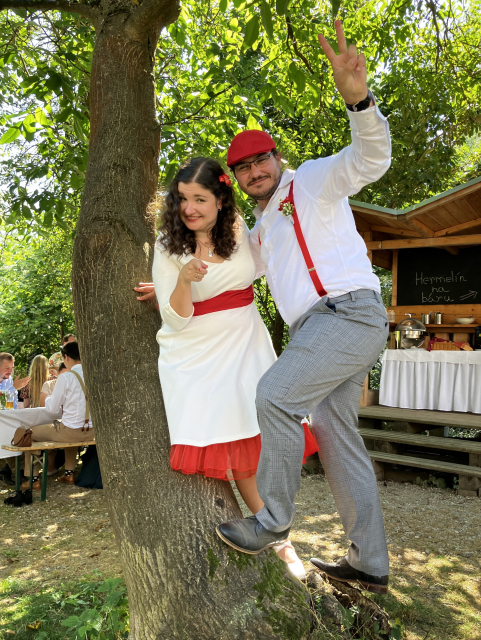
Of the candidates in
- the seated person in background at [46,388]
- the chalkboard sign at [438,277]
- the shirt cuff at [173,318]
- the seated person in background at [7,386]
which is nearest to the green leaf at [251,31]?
the shirt cuff at [173,318]

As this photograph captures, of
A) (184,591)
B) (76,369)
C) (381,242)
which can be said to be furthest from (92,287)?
(381,242)

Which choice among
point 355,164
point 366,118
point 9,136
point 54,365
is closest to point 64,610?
point 355,164

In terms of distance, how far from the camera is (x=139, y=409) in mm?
2387

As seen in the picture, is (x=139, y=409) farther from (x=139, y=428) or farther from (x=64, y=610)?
(x=64, y=610)

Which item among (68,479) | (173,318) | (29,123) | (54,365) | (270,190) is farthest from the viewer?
(54,365)

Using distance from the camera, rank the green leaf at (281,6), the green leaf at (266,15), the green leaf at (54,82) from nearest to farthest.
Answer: the green leaf at (281,6)
the green leaf at (266,15)
the green leaf at (54,82)

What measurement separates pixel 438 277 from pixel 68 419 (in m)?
5.98

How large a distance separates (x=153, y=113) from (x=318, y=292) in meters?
1.52

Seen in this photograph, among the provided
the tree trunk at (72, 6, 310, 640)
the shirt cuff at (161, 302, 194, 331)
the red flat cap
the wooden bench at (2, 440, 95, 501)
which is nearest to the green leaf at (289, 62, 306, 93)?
the tree trunk at (72, 6, 310, 640)

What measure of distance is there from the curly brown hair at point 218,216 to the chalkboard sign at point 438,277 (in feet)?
22.8

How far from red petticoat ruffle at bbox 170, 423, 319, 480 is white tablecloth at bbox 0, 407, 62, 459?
15.3 feet

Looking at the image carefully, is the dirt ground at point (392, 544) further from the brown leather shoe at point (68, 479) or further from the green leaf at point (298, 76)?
the green leaf at point (298, 76)

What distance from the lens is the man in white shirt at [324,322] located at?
6.96 feet

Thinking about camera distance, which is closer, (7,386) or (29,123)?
(29,123)
